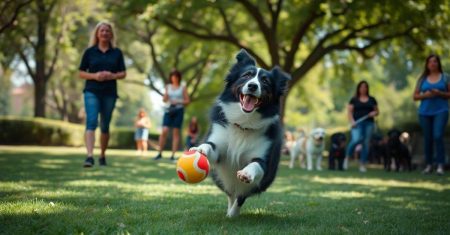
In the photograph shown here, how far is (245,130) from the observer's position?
4.00m

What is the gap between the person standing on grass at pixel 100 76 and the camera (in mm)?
7660

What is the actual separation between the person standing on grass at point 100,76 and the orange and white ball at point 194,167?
437 centimetres

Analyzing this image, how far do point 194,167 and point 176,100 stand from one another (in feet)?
25.1

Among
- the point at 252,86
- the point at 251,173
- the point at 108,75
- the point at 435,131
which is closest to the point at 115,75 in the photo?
the point at 108,75

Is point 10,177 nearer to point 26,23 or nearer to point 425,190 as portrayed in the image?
point 425,190

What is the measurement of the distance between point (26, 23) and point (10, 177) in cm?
1833

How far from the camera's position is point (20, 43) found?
25.7m

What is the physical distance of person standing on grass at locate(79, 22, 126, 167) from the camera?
766 centimetres

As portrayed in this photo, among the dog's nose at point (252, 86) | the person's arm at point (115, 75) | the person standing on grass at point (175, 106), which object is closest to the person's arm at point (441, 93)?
the person standing on grass at point (175, 106)

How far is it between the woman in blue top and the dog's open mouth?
6.79m

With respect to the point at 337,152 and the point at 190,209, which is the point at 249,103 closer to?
the point at 190,209

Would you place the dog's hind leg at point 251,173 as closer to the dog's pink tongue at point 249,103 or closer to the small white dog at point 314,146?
the dog's pink tongue at point 249,103

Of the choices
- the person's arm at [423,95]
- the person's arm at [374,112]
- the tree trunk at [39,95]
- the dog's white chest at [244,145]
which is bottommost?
the dog's white chest at [244,145]

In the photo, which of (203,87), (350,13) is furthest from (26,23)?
(350,13)
